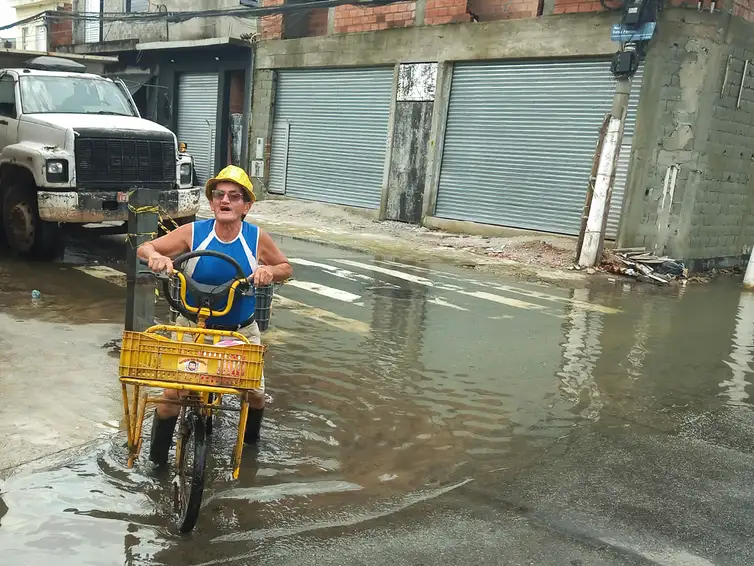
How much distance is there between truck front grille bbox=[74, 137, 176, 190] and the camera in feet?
31.2

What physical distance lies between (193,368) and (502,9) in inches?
600

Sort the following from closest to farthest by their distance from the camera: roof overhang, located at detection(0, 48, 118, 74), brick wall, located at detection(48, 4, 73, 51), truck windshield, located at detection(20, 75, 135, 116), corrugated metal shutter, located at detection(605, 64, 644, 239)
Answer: truck windshield, located at detection(20, 75, 135, 116)
roof overhang, located at detection(0, 48, 118, 74)
corrugated metal shutter, located at detection(605, 64, 644, 239)
brick wall, located at detection(48, 4, 73, 51)

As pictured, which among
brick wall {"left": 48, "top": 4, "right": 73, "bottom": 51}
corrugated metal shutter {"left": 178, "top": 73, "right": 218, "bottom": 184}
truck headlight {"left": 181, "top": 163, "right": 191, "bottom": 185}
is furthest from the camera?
brick wall {"left": 48, "top": 4, "right": 73, "bottom": 51}

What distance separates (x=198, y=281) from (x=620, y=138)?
10.2 metres

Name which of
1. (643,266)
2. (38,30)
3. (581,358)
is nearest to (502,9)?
(643,266)

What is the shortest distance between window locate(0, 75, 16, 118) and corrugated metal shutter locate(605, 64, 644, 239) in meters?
10.3

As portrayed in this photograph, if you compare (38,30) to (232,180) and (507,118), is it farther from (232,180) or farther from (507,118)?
(232,180)

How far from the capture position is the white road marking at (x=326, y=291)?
30.6 ft

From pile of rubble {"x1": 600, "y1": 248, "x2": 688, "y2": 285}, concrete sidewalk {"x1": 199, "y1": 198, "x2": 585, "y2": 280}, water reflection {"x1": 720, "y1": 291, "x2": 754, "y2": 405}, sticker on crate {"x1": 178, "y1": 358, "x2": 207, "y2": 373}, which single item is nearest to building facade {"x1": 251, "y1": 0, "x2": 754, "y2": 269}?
pile of rubble {"x1": 600, "y1": 248, "x2": 688, "y2": 285}

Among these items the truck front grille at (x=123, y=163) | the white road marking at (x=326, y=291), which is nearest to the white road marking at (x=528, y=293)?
the white road marking at (x=326, y=291)

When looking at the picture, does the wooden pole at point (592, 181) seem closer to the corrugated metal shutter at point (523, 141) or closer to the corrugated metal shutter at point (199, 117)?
the corrugated metal shutter at point (523, 141)

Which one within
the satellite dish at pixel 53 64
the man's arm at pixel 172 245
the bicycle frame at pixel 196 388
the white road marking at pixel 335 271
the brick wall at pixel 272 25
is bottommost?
the white road marking at pixel 335 271

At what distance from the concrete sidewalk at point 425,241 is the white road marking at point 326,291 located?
3.53 metres

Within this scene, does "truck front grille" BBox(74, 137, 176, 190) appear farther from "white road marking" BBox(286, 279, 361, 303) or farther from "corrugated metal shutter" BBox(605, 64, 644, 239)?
"corrugated metal shutter" BBox(605, 64, 644, 239)
